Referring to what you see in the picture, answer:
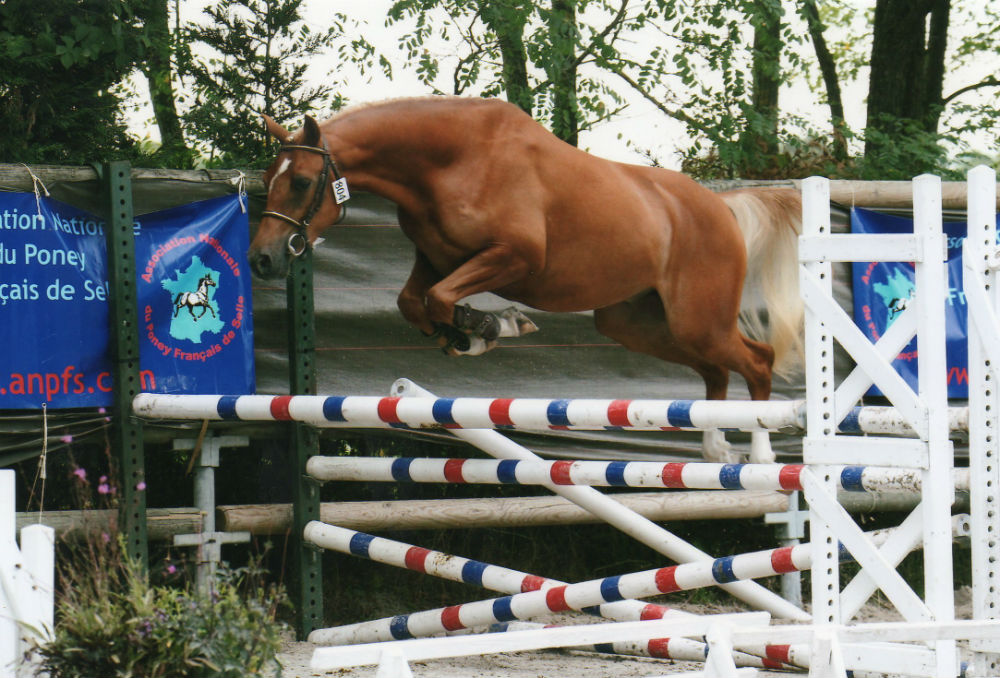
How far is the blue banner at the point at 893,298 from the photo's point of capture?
5.58 metres

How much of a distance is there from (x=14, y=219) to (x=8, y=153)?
55 cm

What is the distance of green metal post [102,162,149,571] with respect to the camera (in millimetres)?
4242

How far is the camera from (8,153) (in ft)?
15.4

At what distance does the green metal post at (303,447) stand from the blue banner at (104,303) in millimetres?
205

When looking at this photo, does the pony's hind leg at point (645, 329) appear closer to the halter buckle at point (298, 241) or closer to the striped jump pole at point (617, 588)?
the striped jump pole at point (617, 588)

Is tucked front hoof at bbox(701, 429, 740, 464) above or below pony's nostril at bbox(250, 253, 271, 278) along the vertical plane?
below

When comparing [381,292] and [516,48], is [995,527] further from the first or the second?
[516,48]

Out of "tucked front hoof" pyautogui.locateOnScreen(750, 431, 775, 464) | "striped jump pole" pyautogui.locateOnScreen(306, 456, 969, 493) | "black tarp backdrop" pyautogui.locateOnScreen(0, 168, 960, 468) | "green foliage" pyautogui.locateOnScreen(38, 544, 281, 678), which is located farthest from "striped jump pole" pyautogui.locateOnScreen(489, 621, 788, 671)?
"green foliage" pyautogui.locateOnScreen(38, 544, 281, 678)

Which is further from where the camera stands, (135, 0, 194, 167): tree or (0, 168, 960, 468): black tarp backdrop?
(135, 0, 194, 167): tree

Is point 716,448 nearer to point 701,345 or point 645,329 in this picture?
point 701,345

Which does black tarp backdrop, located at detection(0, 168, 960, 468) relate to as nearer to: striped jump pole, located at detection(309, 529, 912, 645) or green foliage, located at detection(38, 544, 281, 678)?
striped jump pole, located at detection(309, 529, 912, 645)

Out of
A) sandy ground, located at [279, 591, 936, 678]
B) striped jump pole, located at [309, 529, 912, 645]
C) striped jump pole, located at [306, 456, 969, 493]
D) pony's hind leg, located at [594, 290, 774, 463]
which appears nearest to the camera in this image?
striped jump pole, located at [306, 456, 969, 493]

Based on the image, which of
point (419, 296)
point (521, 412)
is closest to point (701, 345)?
point (419, 296)

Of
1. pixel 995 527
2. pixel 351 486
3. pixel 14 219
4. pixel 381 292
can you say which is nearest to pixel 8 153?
pixel 14 219
